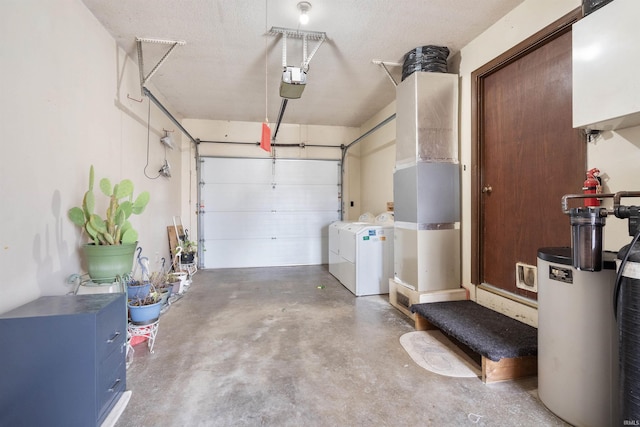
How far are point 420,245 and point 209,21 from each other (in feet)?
9.20

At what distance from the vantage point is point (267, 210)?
5.72m

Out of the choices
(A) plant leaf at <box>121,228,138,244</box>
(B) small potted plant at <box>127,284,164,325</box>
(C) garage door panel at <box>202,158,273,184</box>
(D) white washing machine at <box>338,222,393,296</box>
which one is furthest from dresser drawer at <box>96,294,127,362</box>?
(C) garage door panel at <box>202,158,273,184</box>

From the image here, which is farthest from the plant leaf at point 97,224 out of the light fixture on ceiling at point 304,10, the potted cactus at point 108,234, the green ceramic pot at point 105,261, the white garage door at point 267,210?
the white garage door at point 267,210

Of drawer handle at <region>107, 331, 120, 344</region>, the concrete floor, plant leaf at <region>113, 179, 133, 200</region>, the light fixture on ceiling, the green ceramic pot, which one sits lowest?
the concrete floor

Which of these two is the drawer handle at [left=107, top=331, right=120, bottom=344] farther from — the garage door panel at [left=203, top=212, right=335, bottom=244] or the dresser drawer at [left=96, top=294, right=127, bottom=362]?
the garage door panel at [left=203, top=212, right=335, bottom=244]

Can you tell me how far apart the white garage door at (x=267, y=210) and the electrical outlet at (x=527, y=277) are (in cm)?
389

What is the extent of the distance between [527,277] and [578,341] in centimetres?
102

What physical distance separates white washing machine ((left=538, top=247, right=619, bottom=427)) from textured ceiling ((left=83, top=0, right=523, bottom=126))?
2.13 meters

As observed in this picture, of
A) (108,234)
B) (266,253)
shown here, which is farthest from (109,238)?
(266,253)

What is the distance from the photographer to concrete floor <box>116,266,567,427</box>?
5.00 feet

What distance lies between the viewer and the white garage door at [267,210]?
219 inches

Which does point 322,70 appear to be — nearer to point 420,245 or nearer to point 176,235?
point 420,245

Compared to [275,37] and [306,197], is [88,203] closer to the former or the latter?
[275,37]

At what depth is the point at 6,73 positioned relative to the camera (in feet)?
5.04
